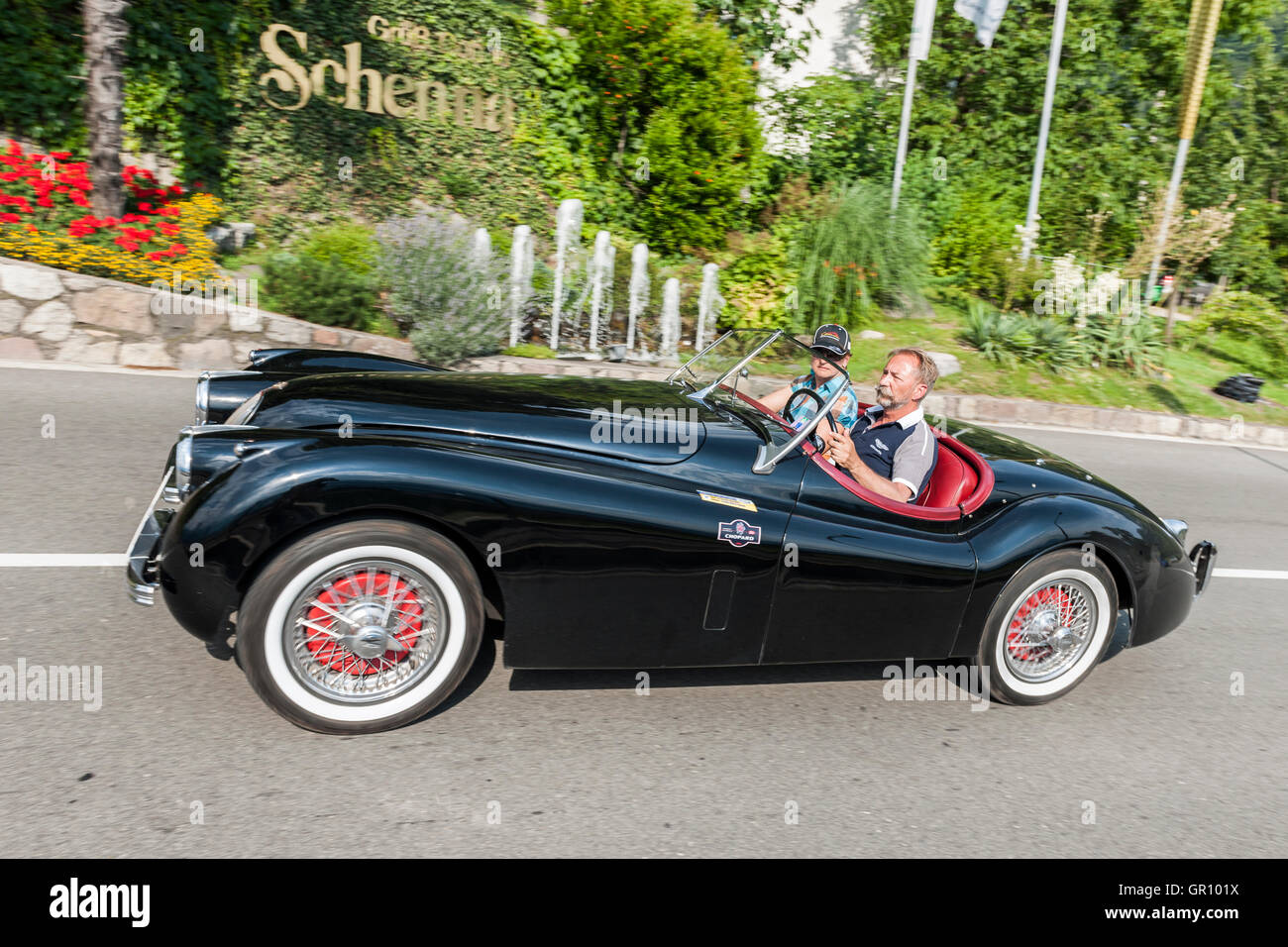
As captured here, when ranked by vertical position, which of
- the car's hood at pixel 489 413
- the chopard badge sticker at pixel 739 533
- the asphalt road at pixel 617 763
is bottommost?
the asphalt road at pixel 617 763

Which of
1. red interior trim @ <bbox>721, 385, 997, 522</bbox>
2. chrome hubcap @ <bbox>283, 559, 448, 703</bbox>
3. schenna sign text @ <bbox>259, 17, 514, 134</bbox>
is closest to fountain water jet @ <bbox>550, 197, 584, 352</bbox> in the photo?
schenna sign text @ <bbox>259, 17, 514, 134</bbox>

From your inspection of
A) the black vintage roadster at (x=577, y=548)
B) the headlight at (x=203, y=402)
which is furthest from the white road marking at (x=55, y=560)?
the black vintage roadster at (x=577, y=548)

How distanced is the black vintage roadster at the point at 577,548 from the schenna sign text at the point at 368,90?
9.49 meters

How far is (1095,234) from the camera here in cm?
1464

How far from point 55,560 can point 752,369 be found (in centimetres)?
323

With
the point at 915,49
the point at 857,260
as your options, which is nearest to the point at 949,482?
the point at 857,260

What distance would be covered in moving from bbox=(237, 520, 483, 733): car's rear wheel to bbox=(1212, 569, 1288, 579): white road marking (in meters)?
5.05

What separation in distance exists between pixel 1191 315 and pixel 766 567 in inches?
622

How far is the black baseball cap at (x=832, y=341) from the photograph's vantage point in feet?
15.5

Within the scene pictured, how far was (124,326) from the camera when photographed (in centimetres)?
840

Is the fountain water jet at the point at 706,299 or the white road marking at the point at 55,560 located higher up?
the fountain water jet at the point at 706,299

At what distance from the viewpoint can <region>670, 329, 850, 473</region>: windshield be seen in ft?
14.6

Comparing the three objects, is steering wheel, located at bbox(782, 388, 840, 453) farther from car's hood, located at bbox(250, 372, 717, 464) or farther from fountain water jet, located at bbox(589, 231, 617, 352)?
fountain water jet, located at bbox(589, 231, 617, 352)

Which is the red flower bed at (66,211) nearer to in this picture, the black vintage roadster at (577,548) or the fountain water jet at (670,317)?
the fountain water jet at (670,317)
